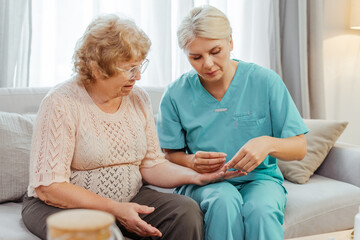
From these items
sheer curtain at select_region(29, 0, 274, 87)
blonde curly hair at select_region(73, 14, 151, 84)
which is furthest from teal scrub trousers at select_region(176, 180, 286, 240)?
sheer curtain at select_region(29, 0, 274, 87)

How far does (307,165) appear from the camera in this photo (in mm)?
2074

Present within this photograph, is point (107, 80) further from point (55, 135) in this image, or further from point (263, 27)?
point (263, 27)

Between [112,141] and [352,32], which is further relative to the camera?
[352,32]

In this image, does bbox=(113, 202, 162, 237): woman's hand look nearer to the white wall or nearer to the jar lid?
the jar lid

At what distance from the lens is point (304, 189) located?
192 centimetres

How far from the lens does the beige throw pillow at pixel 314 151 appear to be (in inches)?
80.5

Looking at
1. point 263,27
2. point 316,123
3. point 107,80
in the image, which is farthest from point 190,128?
point 263,27

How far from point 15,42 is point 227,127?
115cm

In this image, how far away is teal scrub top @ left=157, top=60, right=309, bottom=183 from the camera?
163 centimetres

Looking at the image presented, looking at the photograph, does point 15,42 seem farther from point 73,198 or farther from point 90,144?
point 73,198

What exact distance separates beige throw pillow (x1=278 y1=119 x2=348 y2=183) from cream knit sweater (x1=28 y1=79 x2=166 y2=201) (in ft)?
2.52

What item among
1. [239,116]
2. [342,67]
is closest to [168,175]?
[239,116]

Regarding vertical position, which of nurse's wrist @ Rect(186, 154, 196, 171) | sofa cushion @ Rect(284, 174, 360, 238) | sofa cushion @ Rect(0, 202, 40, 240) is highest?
nurse's wrist @ Rect(186, 154, 196, 171)

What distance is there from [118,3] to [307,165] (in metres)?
1.33
